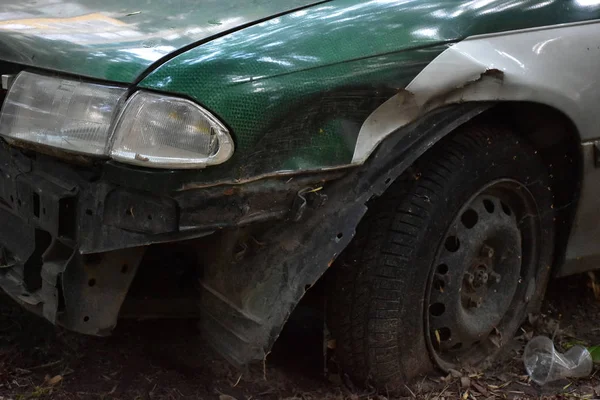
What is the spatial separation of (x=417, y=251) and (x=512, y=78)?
633 mm

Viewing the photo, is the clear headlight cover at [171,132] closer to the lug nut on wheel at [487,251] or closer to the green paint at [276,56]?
the green paint at [276,56]

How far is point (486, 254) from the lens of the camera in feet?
9.66

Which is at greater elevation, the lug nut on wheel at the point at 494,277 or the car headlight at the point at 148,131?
the car headlight at the point at 148,131

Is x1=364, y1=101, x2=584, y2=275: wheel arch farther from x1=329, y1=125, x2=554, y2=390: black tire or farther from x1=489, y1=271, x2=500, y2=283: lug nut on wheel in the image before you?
x1=489, y1=271, x2=500, y2=283: lug nut on wheel

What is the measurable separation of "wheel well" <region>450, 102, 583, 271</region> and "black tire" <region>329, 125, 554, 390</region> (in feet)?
0.18

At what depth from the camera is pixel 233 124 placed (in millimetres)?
2094

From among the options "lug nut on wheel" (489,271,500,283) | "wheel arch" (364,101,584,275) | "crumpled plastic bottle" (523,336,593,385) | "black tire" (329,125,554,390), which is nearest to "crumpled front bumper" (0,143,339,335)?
"black tire" (329,125,554,390)

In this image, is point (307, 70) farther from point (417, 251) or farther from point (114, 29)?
point (417, 251)

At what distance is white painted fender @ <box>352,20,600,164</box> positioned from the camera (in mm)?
2359

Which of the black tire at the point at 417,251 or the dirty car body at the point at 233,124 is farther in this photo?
the black tire at the point at 417,251

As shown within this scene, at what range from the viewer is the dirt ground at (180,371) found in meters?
2.78

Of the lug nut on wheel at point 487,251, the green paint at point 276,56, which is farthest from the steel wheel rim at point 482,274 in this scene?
the green paint at point 276,56

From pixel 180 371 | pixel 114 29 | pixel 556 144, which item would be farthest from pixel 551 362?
pixel 114 29

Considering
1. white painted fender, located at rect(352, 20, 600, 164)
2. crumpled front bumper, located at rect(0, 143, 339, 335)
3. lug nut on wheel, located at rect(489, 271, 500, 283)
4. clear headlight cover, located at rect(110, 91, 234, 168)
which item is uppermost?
white painted fender, located at rect(352, 20, 600, 164)
